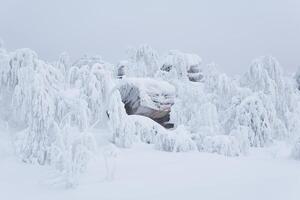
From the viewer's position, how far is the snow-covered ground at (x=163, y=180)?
7301 mm

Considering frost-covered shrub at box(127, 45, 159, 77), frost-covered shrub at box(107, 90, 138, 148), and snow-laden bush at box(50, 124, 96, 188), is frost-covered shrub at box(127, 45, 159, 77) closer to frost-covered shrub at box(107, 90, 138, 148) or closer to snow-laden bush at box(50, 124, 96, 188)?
frost-covered shrub at box(107, 90, 138, 148)

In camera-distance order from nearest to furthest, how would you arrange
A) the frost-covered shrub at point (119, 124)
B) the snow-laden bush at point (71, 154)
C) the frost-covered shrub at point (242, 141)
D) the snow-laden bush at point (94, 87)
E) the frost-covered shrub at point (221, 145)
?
the snow-laden bush at point (71, 154) < the snow-laden bush at point (94, 87) < the frost-covered shrub at point (119, 124) < the frost-covered shrub at point (221, 145) < the frost-covered shrub at point (242, 141)

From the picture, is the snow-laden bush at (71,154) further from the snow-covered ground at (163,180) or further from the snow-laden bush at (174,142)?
the snow-laden bush at (174,142)

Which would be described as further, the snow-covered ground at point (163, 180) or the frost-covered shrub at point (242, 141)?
the frost-covered shrub at point (242, 141)

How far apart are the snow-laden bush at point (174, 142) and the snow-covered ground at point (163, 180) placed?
2.38 feet

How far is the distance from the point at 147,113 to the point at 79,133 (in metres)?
5.75

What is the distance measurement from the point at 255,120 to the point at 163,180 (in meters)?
7.76

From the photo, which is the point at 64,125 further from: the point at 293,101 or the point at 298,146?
the point at 293,101

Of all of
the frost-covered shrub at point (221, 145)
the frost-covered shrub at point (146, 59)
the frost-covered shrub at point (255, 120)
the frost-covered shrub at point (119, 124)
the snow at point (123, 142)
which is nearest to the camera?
the snow at point (123, 142)

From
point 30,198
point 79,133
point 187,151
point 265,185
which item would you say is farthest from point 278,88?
point 30,198

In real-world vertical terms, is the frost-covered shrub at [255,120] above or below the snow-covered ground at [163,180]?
above

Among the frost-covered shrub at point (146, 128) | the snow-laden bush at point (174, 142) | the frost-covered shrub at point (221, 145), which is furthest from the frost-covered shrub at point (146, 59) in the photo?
the snow-laden bush at point (174, 142)

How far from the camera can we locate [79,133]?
8.52 meters

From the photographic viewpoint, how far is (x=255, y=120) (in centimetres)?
A: 1500
